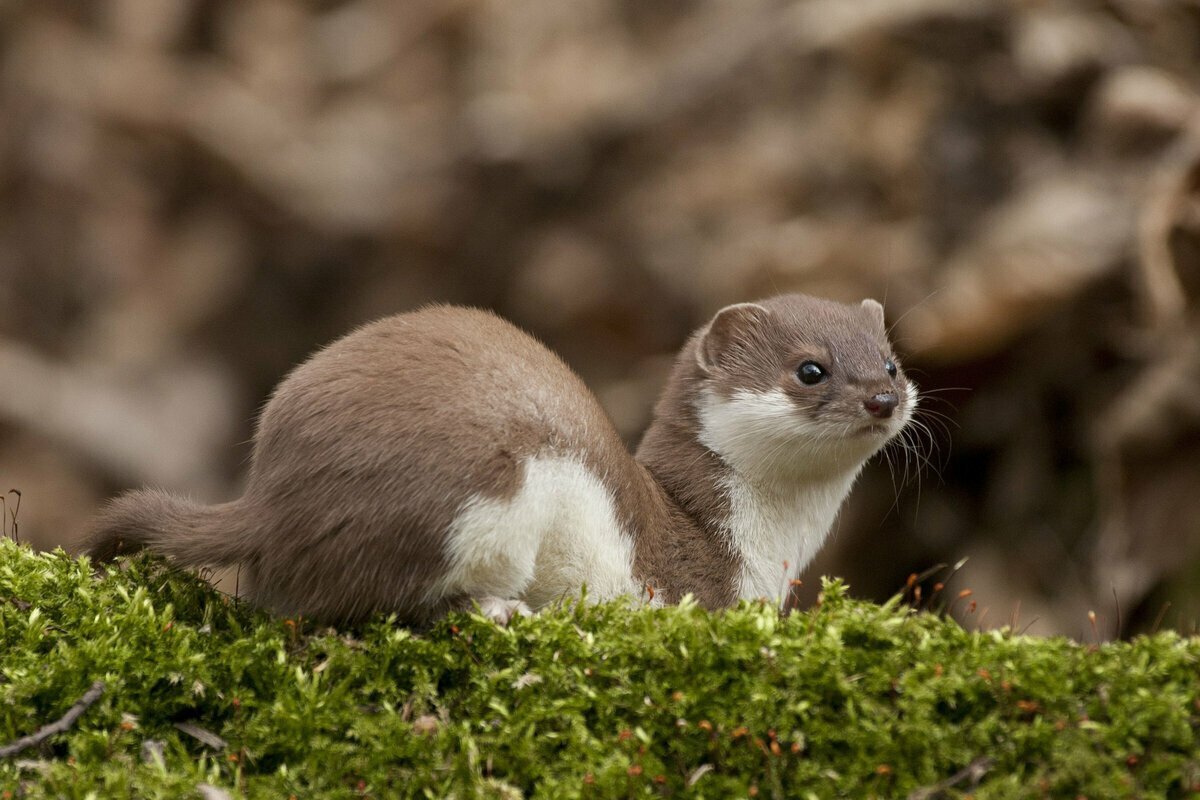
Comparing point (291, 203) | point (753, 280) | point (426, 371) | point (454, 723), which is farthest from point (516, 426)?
point (291, 203)

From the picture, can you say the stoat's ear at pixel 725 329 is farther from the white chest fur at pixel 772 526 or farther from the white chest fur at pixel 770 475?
the white chest fur at pixel 772 526

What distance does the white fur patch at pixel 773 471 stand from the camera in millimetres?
5805

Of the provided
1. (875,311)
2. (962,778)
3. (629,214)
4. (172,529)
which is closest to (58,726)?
(172,529)

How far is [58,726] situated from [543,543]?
1881 mm

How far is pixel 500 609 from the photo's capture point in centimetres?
466

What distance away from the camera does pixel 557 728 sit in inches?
163

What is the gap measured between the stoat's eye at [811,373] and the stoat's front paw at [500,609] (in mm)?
1887

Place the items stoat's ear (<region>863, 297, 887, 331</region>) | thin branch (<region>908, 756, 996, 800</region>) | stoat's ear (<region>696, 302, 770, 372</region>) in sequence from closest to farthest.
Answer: thin branch (<region>908, 756, 996, 800</region>)
stoat's ear (<region>696, 302, 770, 372</region>)
stoat's ear (<region>863, 297, 887, 331</region>)

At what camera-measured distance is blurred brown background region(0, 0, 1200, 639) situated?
10359 mm

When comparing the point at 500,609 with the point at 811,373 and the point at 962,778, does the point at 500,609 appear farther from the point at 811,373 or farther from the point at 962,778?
the point at 811,373

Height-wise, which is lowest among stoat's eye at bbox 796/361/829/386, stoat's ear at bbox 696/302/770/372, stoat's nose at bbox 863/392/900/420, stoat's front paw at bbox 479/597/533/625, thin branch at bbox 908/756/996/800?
thin branch at bbox 908/756/996/800

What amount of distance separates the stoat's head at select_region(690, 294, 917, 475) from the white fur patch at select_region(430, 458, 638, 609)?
969mm

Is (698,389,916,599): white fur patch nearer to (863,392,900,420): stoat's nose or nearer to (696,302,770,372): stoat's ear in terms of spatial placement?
(863,392,900,420): stoat's nose

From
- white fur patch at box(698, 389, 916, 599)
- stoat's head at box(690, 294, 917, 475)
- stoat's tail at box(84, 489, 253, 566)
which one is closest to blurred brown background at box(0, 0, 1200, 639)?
stoat's head at box(690, 294, 917, 475)
